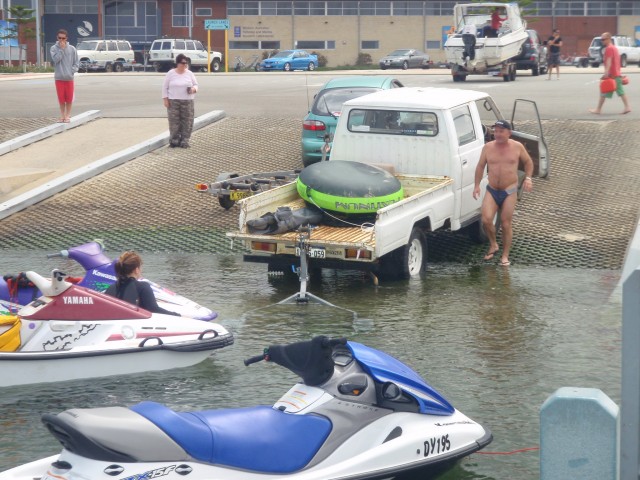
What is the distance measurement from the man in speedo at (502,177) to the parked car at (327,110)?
405 cm

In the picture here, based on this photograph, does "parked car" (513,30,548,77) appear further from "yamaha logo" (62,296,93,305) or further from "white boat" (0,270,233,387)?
"yamaha logo" (62,296,93,305)

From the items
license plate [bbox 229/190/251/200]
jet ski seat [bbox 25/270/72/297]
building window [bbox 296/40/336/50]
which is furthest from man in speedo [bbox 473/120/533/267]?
building window [bbox 296/40/336/50]

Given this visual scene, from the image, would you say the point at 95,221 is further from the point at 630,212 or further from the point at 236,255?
the point at 630,212

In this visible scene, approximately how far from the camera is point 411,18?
72000mm

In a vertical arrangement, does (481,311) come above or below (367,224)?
below

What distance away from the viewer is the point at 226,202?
1537 cm

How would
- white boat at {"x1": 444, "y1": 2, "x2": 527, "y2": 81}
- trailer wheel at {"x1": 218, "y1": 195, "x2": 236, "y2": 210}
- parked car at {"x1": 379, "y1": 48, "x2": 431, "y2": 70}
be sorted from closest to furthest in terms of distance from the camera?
trailer wheel at {"x1": 218, "y1": 195, "x2": 236, "y2": 210}, white boat at {"x1": 444, "y1": 2, "x2": 527, "y2": 81}, parked car at {"x1": 379, "y1": 48, "x2": 431, "y2": 70}

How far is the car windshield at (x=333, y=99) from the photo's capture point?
57.5 ft

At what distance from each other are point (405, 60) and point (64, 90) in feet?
132

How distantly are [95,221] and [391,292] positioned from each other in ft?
18.4

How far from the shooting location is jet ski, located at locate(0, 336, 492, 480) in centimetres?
495

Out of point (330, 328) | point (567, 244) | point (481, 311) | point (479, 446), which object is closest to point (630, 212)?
point (567, 244)

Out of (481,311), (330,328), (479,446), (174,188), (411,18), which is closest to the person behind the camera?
(479,446)

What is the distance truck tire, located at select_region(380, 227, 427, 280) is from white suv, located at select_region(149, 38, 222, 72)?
144 ft
